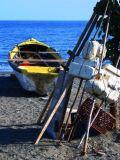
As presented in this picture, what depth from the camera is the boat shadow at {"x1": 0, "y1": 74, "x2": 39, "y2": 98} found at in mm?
22203

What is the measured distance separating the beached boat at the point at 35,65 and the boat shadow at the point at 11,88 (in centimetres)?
23

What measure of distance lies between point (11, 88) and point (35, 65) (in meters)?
1.67

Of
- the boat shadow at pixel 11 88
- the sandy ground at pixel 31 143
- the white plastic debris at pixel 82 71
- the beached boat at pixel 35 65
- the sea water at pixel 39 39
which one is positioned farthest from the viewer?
the sea water at pixel 39 39

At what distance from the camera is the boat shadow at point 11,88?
874 inches

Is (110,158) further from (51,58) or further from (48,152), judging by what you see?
(51,58)

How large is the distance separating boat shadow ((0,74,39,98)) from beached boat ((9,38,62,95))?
0.76 feet

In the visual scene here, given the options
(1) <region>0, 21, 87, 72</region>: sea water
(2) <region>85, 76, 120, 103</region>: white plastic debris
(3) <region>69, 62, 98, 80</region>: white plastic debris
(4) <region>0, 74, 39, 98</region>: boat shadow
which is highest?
(3) <region>69, 62, 98, 80</region>: white plastic debris

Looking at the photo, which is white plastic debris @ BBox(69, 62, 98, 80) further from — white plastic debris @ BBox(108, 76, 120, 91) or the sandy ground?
the sandy ground

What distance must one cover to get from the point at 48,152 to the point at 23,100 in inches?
285

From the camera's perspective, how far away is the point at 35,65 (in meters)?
24.8

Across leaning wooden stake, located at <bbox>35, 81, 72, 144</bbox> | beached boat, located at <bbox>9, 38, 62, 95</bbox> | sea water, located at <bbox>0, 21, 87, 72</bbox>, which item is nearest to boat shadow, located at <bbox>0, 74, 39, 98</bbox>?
beached boat, located at <bbox>9, 38, 62, 95</bbox>

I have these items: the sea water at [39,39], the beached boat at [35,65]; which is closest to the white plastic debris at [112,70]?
the beached boat at [35,65]

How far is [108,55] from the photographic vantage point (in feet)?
51.7

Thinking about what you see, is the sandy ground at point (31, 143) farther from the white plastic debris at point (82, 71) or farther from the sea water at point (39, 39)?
the sea water at point (39, 39)
